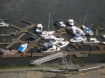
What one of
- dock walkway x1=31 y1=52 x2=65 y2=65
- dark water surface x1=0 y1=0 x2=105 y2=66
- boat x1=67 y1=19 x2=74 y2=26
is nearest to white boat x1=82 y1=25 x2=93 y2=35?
dark water surface x1=0 y1=0 x2=105 y2=66

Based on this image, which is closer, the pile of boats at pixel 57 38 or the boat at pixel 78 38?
the pile of boats at pixel 57 38

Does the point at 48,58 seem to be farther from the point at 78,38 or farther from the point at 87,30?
the point at 87,30

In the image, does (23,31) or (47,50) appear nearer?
(47,50)

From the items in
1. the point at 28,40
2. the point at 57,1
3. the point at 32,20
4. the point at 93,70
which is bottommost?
the point at 93,70

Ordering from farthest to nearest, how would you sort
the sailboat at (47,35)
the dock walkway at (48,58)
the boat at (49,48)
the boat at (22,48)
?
the sailboat at (47,35), the boat at (49,48), the boat at (22,48), the dock walkway at (48,58)

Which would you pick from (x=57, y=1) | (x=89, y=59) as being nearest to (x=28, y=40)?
(x=89, y=59)

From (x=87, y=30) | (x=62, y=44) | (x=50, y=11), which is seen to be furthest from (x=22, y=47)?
(x=50, y=11)

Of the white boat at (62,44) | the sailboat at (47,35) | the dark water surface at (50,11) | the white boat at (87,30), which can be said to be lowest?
the white boat at (62,44)

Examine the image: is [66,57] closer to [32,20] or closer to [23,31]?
[23,31]

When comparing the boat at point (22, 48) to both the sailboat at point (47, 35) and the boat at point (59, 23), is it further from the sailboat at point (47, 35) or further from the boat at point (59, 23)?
the boat at point (59, 23)

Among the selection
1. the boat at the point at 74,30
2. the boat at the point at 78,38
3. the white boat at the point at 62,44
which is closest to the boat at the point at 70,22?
the boat at the point at 74,30

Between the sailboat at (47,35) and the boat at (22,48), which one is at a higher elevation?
the sailboat at (47,35)
